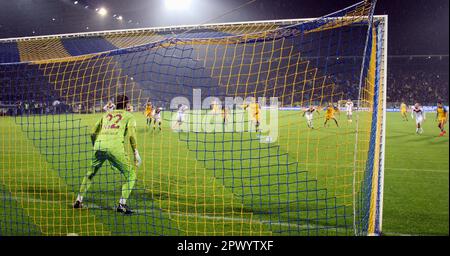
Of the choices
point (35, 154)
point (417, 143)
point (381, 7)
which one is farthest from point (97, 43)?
point (381, 7)

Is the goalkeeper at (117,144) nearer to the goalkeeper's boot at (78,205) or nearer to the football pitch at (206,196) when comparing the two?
the goalkeeper's boot at (78,205)

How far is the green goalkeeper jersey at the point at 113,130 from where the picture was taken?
5.62 m

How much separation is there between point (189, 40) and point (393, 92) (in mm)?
42245

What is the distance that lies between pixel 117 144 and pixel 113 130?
23cm

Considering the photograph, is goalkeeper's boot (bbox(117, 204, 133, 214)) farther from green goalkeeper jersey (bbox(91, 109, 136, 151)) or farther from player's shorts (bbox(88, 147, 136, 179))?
green goalkeeper jersey (bbox(91, 109, 136, 151))

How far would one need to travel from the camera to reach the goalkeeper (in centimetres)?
559

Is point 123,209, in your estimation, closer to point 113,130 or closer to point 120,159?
point 120,159

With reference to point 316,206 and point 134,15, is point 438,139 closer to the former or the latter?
point 316,206

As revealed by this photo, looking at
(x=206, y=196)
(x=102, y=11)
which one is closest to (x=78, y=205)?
(x=206, y=196)

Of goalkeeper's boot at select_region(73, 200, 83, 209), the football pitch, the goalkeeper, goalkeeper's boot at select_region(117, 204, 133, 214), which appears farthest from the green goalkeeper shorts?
goalkeeper's boot at select_region(73, 200, 83, 209)

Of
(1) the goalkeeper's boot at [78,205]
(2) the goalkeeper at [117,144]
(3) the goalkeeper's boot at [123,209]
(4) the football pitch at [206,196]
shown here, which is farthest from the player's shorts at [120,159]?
(1) the goalkeeper's boot at [78,205]

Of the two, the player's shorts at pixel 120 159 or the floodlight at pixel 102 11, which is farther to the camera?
the floodlight at pixel 102 11

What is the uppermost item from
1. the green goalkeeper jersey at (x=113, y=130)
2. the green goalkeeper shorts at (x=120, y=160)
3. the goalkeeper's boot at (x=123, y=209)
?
the green goalkeeper jersey at (x=113, y=130)

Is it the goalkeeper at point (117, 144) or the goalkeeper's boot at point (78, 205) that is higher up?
the goalkeeper at point (117, 144)
